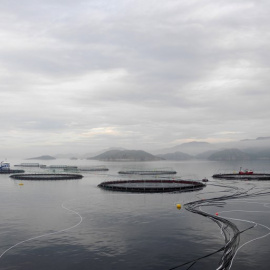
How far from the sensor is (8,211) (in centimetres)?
5875

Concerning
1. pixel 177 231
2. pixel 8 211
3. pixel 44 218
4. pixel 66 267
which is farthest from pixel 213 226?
pixel 8 211

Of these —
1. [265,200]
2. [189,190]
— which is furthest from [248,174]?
[265,200]

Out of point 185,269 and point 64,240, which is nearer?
point 185,269

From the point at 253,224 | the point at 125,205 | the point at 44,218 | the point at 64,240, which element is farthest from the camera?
the point at 125,205

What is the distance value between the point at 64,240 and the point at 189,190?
6039 centimetres

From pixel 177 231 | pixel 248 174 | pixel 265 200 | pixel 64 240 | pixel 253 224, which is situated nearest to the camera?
pixel 64 240

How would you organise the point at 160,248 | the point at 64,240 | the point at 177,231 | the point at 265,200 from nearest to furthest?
the point at 160,248 → the point at 64,240 → the point at 177,231 → the point at 265,200

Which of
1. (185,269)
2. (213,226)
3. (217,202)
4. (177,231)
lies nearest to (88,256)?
(185,269)

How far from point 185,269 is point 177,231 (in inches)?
534

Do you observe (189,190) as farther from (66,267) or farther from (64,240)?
(66,267)

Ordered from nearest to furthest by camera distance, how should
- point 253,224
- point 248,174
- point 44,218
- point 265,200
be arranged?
point 253,224, point 44,218, point 265,200, point 248,174

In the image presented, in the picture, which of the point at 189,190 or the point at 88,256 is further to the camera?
the point at 189,190

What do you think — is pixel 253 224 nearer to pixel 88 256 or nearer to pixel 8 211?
pixel 88 256

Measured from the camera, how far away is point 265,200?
231 ft
